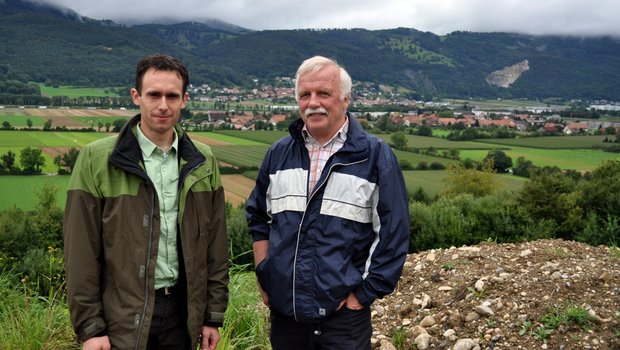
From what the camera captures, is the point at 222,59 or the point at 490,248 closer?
the point at 490,248

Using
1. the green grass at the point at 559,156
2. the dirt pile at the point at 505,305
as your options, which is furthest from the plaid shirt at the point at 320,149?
the green grass at the point at 559,156

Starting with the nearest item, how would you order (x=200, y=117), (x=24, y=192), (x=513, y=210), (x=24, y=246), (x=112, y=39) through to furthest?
(x=513, y=210)
(x=24, y=246)
(x=24, y=192)
(x=200, y=117)
(x=112, y=39)

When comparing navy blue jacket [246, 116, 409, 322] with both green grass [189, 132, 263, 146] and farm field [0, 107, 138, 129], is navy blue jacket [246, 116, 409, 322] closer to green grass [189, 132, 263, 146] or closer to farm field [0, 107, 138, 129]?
green grass [189, 132, 263, 146]

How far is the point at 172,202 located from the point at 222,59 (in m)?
186

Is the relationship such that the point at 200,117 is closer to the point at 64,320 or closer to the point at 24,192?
Answer: the point at 24,192

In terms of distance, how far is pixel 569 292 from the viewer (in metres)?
4.65

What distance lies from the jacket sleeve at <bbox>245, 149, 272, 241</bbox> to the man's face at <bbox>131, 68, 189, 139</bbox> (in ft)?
1.99

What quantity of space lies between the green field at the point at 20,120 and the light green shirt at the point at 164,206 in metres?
60.5

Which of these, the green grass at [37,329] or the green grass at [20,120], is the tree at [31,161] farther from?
the green grass at [37,329]

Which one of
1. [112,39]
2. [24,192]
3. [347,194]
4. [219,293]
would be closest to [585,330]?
[347,194]

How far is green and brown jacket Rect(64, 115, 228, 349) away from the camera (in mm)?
2457

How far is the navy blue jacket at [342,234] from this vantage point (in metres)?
2.68

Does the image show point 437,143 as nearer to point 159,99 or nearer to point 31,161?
point 31,161

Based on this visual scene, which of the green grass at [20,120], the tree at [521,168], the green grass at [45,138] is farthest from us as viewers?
the green grass at [20,120]
